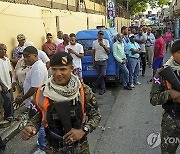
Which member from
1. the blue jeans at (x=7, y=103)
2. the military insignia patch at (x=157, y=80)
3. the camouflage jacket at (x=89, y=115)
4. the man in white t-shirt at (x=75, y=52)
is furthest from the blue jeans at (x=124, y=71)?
the camouflage jacket at (x=89, y=115)

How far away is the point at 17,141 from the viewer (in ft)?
17.8

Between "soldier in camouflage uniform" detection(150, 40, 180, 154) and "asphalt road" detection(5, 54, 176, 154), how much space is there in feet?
4.35

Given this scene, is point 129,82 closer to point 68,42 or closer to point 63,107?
point 68,42

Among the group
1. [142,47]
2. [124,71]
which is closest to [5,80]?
[124,71]

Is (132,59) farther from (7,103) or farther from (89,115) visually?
(89,115)

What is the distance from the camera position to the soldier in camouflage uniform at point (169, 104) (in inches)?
124

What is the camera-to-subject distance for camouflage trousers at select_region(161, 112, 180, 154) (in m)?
3.25

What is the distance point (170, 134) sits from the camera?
329 cm

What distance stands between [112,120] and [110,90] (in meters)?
2.91

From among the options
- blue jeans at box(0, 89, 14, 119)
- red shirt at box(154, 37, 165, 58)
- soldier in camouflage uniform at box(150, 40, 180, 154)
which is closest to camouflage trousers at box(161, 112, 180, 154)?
soldier in camouflage uniform at box(150, 40, 180, 154)

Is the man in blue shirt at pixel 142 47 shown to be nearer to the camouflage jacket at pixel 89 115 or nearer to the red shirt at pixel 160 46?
the red shirt at pixel 160 46

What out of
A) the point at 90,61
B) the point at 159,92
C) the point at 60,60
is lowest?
the point at 90,61

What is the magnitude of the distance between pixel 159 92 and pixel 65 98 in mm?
1144

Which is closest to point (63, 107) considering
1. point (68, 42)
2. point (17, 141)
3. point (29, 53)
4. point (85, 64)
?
point (29, 53)
